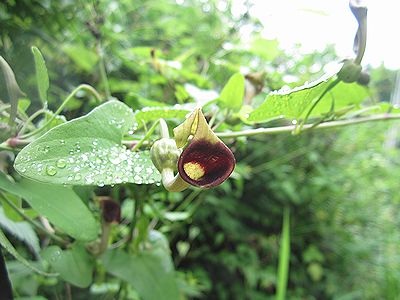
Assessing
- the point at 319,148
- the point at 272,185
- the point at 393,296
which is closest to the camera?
the point at 393,296

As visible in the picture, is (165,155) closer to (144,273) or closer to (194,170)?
(194,170)

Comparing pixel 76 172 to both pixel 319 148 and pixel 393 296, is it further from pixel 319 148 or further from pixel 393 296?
pixel 319 148

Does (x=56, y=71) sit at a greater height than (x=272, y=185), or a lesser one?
greater

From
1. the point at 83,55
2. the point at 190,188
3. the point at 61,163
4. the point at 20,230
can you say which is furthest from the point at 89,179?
the point at 83,55


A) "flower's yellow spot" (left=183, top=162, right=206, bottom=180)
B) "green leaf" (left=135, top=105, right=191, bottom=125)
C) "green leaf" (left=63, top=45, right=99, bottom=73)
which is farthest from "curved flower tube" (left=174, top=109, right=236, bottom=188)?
"green leaf" (left=63, top=45, right=99, bottom=73)

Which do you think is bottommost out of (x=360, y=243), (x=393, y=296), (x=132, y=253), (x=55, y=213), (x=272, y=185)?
(x=360, y=243)

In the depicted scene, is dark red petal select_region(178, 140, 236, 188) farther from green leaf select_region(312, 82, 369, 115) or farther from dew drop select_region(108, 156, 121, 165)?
green leaf select_region(312, 82, 369, 115)

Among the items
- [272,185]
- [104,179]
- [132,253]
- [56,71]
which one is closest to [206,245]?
[272,185]
